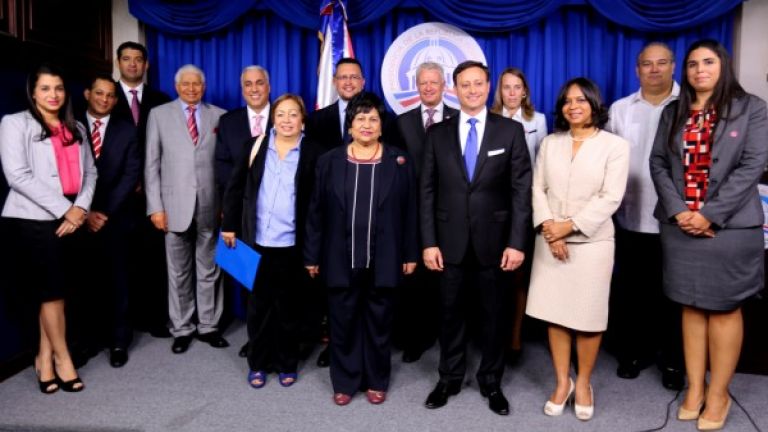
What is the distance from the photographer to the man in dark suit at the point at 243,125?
3299 mm

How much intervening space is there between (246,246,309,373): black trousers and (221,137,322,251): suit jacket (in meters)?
0.15

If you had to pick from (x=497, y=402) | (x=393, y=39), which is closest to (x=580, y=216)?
(x=497, y=402)

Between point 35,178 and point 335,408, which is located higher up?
point 35,178

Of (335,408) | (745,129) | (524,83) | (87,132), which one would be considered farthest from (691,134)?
Answer: (87,132)

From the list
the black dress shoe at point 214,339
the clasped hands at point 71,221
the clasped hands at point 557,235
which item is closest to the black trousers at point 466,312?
the clasped hands at point 557,235

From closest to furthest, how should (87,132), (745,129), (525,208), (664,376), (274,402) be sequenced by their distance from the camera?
(745,129) < (525,208) < (274,402) < (664,376) < (87,132)

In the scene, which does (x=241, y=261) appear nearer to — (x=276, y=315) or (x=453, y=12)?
(x=276, y=315)

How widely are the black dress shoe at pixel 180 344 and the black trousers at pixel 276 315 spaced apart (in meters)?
0.64

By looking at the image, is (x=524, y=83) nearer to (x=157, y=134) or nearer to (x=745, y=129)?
(x=745, y=129)

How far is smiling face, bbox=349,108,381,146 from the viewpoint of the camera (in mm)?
2535

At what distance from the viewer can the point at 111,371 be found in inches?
121

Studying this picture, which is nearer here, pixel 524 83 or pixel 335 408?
pixel 335 408

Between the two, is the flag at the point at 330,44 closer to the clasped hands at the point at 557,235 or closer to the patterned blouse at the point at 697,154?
the clasped hands at the point at 557,235

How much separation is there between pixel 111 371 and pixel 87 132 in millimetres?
1250
